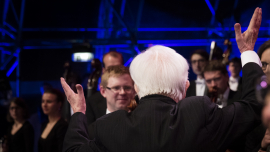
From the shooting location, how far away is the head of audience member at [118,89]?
207cm

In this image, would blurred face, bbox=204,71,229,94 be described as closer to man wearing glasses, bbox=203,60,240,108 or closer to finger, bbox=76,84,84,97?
man wearing glasses, bbox=203,60,240,108

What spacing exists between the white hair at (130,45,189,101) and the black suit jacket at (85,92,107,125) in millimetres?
1290

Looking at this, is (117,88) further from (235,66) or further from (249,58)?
(235,66)

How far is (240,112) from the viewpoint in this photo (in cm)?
113

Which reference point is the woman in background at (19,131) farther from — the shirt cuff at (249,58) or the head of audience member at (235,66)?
the shirt cuff at (249,58)

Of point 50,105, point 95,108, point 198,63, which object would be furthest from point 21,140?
point 198,63

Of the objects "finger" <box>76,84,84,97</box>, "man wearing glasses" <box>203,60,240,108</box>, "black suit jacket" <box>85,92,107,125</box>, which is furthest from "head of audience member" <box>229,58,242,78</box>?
"finger" <box>76,84,84,97</box>

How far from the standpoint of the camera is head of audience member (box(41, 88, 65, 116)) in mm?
3094

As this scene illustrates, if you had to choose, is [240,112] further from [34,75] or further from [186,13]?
[34,75]

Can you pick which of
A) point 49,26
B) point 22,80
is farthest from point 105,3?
point 22,80

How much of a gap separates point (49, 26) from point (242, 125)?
6.15 m

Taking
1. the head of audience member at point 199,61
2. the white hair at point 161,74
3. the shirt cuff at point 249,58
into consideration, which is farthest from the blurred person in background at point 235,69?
the white hair at point 161,74

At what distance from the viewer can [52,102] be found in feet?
10.4

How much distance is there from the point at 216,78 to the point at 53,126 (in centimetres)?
167
